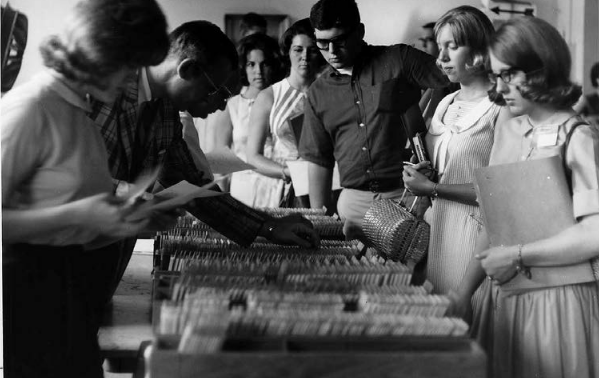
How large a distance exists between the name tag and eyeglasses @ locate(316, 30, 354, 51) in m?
0.50

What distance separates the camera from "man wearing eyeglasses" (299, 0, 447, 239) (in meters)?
1.61

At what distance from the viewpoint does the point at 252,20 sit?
65.1 inches

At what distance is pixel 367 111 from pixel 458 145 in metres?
0.26

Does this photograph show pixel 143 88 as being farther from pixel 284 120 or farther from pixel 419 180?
pixel 419 180

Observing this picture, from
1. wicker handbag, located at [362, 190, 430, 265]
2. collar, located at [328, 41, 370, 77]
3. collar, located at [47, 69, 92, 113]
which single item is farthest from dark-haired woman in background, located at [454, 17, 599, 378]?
collar, located at [47, 69, 92, 113]

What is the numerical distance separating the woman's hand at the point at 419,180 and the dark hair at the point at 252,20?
461mm

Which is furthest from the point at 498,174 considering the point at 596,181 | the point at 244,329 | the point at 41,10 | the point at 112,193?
the point at 41,10

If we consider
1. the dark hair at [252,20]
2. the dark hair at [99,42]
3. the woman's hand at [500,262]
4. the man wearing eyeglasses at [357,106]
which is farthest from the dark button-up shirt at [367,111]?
the dark hair at [99,42]

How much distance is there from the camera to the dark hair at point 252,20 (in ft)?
5.40

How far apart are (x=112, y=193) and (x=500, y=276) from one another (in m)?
0.76

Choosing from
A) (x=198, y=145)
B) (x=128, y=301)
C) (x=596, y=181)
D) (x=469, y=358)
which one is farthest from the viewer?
(x=198, y=145)

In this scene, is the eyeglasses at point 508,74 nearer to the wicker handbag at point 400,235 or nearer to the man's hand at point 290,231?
the wicker handbag at point 400,235

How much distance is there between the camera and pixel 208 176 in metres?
1.83

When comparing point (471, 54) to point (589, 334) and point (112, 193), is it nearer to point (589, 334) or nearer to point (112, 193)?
point (589, 334)
